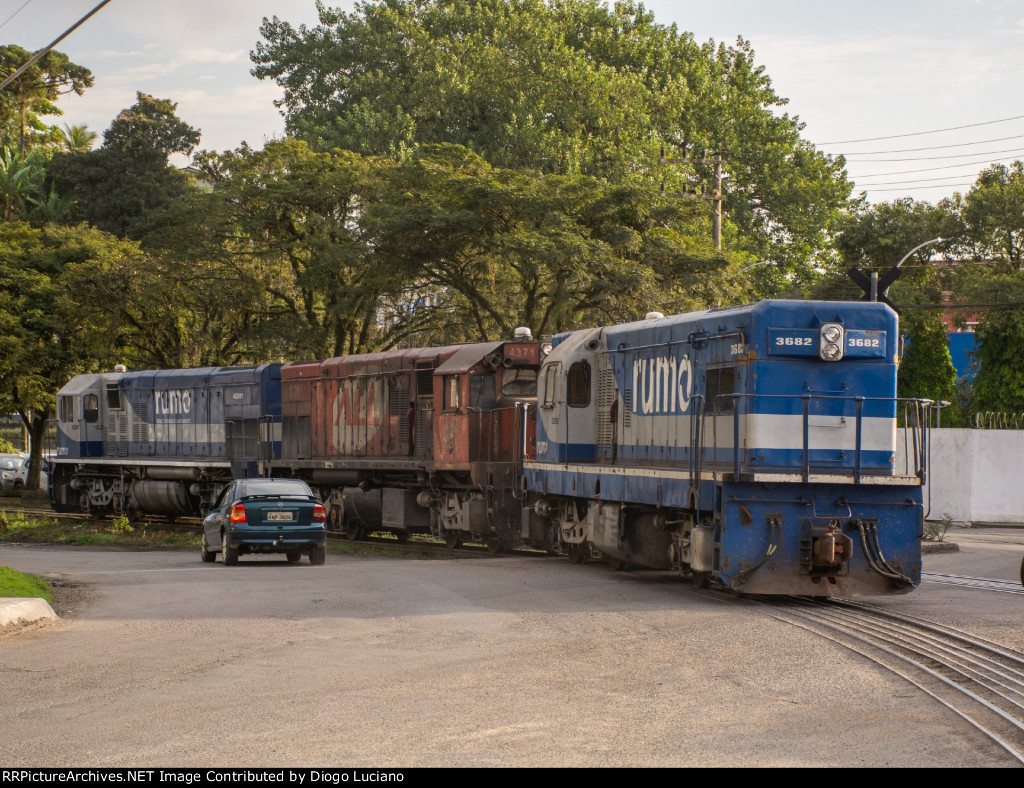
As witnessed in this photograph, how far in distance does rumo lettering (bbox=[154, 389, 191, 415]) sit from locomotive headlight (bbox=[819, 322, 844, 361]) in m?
21.6

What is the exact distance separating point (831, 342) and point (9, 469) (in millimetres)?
44838

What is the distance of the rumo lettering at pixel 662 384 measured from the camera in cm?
1645

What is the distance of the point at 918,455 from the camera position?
15.5 metres

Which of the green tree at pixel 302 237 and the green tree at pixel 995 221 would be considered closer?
the green tree at pixel 302 237

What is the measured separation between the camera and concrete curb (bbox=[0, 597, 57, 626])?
12617 mm

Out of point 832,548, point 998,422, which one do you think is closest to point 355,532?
point 832,548

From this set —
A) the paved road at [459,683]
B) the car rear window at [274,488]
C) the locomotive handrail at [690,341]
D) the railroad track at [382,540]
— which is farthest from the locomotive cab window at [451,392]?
the paved road at [459,683]

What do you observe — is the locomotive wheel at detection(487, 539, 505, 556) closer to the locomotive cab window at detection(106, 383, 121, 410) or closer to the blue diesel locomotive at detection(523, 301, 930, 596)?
the blue diesel locomotive at detection(523, 301, 930, 596)

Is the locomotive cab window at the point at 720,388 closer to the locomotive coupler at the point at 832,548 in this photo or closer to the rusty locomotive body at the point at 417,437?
the locomotive coupler at the point at 832,548

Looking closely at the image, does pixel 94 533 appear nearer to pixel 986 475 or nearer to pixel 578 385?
pixel 578 385

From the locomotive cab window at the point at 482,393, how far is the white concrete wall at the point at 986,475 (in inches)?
572

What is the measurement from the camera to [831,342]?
14750 millimetres

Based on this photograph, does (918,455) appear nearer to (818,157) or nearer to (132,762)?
(132,762)
